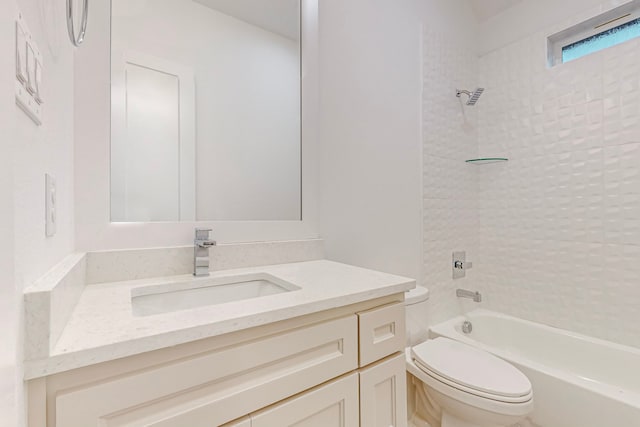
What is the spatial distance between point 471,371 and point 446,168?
1164 millimetres

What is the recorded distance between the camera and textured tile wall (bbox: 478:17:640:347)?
5.13ft

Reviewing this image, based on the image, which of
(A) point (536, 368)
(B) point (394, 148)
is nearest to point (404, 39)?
(B) point (394, 148)

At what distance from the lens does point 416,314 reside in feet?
4.80

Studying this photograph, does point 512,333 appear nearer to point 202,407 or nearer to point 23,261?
point 202,407

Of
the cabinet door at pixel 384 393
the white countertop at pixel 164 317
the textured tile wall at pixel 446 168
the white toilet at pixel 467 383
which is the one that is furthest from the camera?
the textured tile wall at pixel 446 168

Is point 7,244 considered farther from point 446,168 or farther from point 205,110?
point 446,168

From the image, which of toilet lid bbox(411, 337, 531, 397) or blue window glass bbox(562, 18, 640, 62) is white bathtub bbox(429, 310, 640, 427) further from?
blue window glass bbox(562, 18, 640, 62)

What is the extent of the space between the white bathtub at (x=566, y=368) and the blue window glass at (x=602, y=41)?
1.61 metres

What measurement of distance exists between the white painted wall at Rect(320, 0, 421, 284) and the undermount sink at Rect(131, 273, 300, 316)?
423 mm

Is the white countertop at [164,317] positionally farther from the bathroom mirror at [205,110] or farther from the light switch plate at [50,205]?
the bathroom mirror at [205,110]

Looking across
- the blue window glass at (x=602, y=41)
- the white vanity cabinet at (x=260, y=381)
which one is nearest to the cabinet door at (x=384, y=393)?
the white vanity cabinet at (x=260, y=381)

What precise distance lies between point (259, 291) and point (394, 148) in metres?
1.06

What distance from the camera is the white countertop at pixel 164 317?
48cm

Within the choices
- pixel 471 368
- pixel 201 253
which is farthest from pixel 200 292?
pixel 471 368
